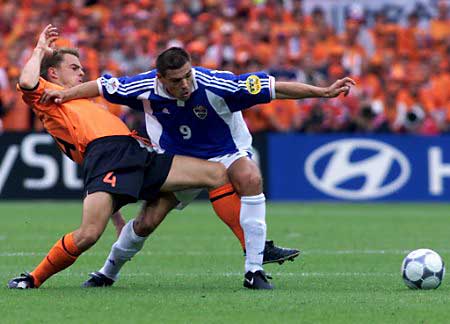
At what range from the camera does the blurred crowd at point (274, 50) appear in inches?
770

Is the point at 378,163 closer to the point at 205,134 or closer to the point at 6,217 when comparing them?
the point at 6,217

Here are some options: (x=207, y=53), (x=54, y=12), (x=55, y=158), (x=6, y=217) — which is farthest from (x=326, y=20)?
(x=6, y=217)

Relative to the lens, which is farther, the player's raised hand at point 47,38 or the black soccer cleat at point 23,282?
the player's raised hand at point 47,38

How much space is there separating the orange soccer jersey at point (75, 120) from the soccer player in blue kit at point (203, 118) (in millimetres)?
133

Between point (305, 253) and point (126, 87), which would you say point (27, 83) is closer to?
point (126, 87)

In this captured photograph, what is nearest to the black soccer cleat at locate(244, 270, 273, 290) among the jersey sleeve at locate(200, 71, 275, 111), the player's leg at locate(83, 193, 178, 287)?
the player's leg at locate(83, 193, 178, 287)

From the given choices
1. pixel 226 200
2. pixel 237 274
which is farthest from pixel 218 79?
pixel 237 274

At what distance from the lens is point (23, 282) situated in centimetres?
799

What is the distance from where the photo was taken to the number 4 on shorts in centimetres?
797

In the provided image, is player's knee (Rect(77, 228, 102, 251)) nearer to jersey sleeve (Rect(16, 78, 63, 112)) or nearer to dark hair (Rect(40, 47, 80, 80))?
jersey sleeve (Rect(16, 78, 63, 112))

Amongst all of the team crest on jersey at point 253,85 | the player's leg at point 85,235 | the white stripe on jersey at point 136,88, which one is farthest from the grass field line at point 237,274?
the team crest on jersey at point 253,85

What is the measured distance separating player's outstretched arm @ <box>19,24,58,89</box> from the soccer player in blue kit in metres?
0.18

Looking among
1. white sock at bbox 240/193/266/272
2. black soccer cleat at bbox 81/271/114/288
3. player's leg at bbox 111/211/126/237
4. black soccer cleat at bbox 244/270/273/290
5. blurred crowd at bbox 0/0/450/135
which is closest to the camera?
black soccer cleat at bbox 244/270/273/290

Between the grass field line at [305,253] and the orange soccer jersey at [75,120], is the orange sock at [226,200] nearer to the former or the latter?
the orange soccer jersey at [75,120]
